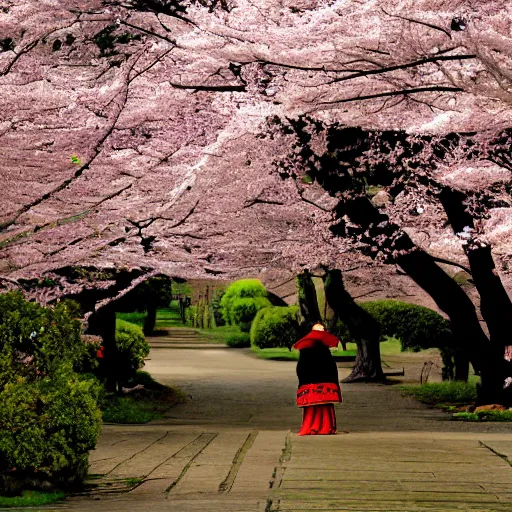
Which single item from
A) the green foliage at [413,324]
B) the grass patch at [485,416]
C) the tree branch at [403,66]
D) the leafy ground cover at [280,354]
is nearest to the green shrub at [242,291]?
the leafy ground cover at [280,354]

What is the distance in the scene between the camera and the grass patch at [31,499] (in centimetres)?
842

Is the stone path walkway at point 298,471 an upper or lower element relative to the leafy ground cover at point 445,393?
upper

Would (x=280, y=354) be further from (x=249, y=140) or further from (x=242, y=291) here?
(x=249, y=140)

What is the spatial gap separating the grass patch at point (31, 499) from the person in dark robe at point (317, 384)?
6.64m

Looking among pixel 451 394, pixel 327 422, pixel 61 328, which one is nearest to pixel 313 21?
pixel 61 328

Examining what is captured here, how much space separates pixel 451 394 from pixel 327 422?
1059 centimetres

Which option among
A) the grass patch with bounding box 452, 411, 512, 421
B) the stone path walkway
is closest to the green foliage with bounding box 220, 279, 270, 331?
the grass patch with bounding box 452, 411, 512, 421

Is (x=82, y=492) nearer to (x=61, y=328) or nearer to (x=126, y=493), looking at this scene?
(x=126, y=493)

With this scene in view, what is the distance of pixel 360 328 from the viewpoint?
1230 inches

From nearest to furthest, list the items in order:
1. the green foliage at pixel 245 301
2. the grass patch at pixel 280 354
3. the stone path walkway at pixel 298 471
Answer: the stone path walkway at pixel 298 471
the grass patch at pixel 280 354
the green foliage at pixel 245 301

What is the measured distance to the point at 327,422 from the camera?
15.0 m

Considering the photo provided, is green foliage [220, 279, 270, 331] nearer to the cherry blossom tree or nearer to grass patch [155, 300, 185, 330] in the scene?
grass patch [155, 300, 185, 330]

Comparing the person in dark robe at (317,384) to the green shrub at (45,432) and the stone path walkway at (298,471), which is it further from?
the green shrub at (45,432)

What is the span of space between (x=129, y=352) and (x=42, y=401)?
16.3 m
